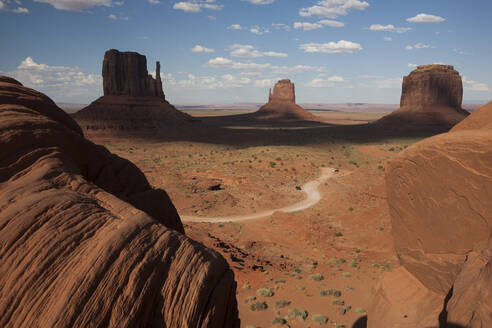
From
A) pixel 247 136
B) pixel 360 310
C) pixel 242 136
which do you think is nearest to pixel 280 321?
pixel 360 310

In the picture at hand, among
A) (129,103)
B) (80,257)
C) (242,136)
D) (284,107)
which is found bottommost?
(242,136)

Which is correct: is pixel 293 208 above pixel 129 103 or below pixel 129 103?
below

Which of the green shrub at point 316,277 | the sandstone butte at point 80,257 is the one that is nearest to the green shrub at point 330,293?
the green shrub at point 316,277

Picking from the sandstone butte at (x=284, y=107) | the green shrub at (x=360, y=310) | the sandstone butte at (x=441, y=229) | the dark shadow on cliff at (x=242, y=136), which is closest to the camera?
the sandstone butte at (x=441, y=229)

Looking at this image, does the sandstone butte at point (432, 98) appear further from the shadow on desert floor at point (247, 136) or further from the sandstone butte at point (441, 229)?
the sandstone butte at point (441, 229)

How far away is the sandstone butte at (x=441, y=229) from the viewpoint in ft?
19.2

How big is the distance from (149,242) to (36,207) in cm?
157

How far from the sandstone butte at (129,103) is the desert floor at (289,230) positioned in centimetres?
2704

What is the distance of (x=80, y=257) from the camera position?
4098 millimetres

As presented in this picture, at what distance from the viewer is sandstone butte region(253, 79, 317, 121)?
468 ft

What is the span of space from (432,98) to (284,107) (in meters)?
73.0

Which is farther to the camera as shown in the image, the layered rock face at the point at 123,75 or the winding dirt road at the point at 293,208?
the layered rock face at the point at 123,75

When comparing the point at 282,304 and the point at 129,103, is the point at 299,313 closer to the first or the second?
the point at 282,304

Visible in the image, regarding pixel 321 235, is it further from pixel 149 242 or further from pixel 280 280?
pixel 149 242
